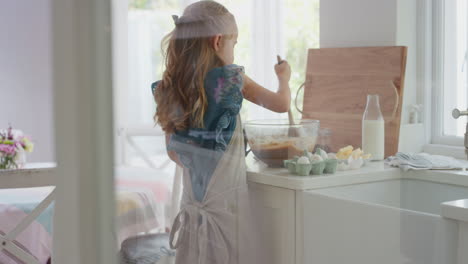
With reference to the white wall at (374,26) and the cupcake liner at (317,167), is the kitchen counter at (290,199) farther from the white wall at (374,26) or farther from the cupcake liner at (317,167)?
the white wall at (374,26)

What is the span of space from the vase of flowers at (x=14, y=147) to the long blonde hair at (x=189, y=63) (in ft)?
0.86

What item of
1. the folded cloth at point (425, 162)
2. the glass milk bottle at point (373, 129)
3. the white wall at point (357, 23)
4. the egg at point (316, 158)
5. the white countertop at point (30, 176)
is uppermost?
the white wall at point (357, 23)

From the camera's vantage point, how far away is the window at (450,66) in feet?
2.47

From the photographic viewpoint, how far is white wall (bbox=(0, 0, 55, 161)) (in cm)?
78

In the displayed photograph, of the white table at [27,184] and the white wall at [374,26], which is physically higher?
the white wall at [374,26]

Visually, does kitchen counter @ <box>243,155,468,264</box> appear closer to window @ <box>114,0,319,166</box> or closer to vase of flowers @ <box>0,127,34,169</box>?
window @ <box>114,0,319,166</box>

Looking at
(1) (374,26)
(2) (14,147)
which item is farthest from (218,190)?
(2) (14,147)

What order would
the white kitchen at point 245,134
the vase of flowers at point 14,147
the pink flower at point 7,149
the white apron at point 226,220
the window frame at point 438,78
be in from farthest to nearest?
1. the pink flower at point 7,149
2. the vase of flowers at point 14,147
3. the white apron at point 226,220
4. the window frame at point 438,78
5. the white kitchen at point 245,134

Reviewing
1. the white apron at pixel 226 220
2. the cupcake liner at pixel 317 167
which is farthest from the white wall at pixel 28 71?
the cupcake liner at pixel 317 167

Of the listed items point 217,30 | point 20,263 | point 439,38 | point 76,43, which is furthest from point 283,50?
point 20,263

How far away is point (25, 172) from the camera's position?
107 cm

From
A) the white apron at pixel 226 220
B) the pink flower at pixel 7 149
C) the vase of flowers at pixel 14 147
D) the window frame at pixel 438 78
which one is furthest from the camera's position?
the pink flower at pixel 7 149

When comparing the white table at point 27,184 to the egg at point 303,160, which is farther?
the egg at point 303,160

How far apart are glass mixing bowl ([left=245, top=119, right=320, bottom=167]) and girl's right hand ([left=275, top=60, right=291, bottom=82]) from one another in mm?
92
